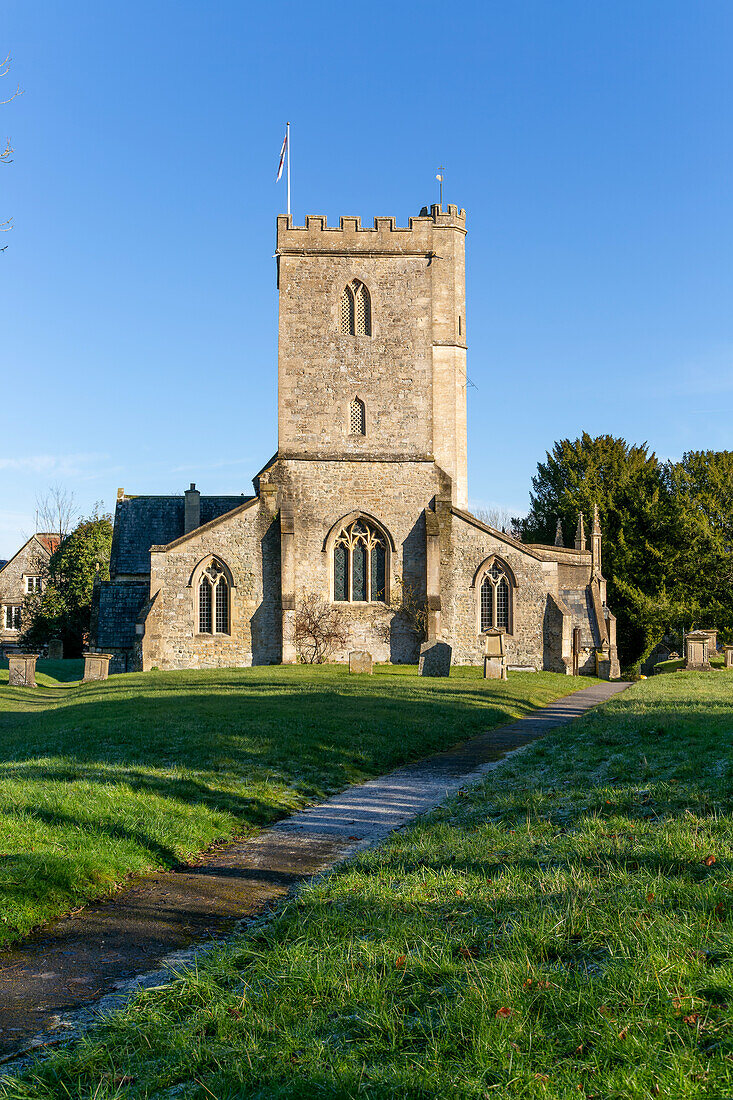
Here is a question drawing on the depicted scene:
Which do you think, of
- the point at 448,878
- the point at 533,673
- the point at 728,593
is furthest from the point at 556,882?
the point at 728,593

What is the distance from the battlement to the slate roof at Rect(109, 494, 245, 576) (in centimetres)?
1352

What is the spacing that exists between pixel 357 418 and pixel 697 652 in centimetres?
1546

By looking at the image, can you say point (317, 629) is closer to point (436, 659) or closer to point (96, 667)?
point (436, 659)

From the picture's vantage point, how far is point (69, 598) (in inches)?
1832

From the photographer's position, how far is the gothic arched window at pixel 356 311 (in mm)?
34656

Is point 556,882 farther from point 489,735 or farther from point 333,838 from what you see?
point 489,735

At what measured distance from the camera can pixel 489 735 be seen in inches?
601

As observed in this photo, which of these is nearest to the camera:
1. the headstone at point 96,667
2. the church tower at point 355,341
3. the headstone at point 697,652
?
the headstone at point 96,667

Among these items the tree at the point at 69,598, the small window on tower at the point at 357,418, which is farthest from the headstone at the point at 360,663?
the tree at the point at 69,598

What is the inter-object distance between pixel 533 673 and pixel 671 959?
27.4m

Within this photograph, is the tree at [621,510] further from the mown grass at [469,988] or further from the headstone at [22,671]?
the mown grass at [469,988]

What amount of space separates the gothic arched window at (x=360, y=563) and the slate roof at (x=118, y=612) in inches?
353

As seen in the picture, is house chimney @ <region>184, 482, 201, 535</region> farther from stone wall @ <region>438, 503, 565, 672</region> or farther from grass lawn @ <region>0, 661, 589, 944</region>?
grass lawn @ <region>0, 661, 589, 944</region>

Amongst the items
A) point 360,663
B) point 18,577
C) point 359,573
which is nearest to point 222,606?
point 359,573
